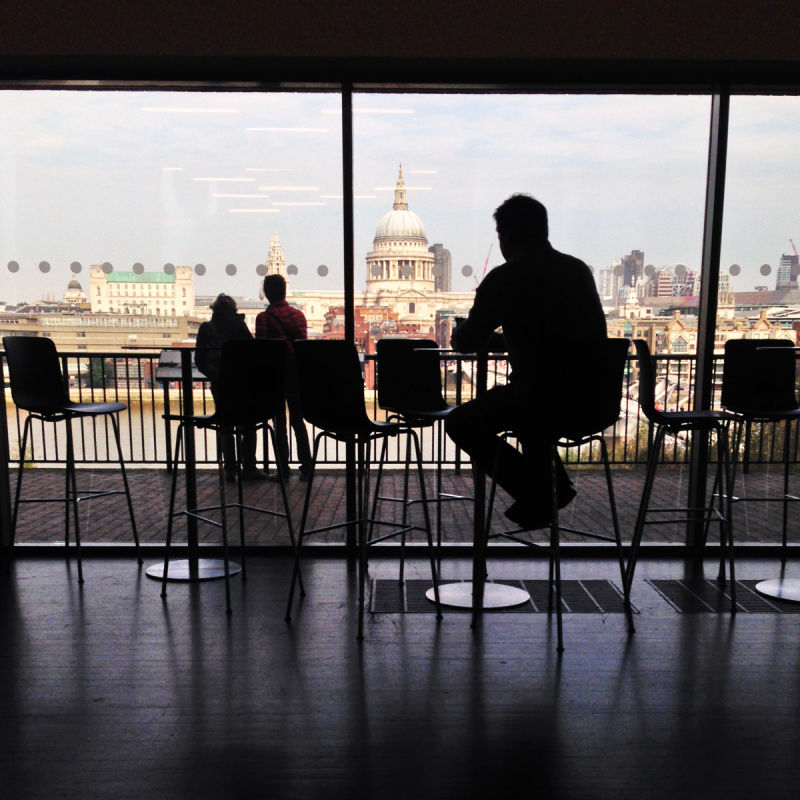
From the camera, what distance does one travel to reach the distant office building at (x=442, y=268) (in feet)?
13.2

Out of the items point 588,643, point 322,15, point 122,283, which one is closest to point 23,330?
point 122,283

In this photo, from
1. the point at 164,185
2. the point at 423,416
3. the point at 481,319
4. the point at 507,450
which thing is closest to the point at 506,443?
the point at 507,450

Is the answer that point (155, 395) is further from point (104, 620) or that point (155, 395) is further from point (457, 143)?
point (457, 143)

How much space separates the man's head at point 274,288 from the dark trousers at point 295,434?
53 centimetres

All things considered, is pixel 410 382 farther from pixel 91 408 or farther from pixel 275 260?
pixel 91 408

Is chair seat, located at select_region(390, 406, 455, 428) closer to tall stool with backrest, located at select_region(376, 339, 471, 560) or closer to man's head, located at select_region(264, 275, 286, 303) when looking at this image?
tall stool with backrest, located at select_region(376, 339, 471, 560)

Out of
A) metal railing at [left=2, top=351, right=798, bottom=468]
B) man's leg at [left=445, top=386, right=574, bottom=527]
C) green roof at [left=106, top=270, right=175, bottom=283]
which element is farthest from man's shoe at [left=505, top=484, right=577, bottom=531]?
green roof at [left=106, top=270, right=175, bottom=283]

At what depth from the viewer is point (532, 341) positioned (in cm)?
282

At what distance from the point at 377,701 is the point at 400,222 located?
8.24 ft

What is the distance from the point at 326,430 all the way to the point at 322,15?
1.96m

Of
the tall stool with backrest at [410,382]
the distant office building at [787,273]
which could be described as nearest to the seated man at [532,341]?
the tall stool with backrest at [410,382]

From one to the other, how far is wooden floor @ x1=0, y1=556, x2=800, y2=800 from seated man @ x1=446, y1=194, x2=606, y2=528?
659 millimetres

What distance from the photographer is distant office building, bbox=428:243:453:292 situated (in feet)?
13.2

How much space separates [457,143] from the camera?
3.95 m
